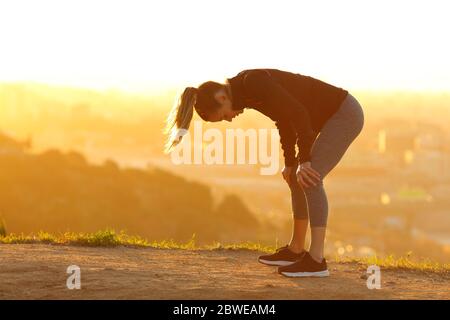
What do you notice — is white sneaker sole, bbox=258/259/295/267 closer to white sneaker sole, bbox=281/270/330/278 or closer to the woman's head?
white sneaker sole, bbox=281/270/330/278

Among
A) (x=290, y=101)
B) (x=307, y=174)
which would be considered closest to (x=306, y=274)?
(x=307, y=174)

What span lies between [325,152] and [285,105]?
1.83 feet

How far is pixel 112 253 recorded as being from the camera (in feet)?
25.0

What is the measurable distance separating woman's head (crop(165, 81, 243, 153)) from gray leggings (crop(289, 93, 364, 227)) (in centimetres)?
80

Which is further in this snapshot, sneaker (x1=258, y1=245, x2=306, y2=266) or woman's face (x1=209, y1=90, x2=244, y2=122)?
sneaker (x1=258, y1=245, x2=306, y2=266)

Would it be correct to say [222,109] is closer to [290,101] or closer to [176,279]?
[290,101]

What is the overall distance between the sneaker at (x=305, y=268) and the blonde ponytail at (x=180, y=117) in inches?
56.3

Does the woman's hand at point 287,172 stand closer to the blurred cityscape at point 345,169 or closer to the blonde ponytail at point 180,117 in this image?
the blonde ponytail at point 180,117

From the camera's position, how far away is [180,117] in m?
5.79

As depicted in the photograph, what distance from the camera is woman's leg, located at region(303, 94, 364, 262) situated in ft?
19.8

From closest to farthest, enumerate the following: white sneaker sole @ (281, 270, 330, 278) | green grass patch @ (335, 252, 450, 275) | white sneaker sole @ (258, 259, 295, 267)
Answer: white sneaker sole @ (281, 270, 330, 278), white sneaker sole @ (258, 259, 295, 267), green grass patch @ (335, 252, 450, 275)

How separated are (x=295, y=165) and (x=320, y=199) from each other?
470 mm

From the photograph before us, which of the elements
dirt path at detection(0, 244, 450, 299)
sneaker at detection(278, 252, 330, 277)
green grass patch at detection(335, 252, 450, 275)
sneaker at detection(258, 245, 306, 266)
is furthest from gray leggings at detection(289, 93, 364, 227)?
green grass patch at detection(335, 252, 450, 275)
